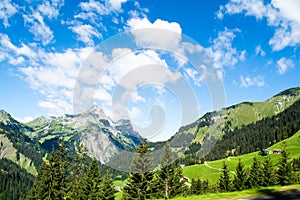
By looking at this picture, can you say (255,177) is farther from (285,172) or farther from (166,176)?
(166,176)

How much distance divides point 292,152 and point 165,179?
150892mm

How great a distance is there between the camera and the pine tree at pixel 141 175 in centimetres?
4994

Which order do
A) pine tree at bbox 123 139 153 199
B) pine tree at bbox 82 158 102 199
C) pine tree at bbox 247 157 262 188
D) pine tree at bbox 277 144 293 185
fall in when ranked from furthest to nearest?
pine tree at bbox 247 157 262 188
pine tree at bbox 277 144 293 185
pine tree at bbox 82 158 102 199
pine tree at bbox 123 139 153 199

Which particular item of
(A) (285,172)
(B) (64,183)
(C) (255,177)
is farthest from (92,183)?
(A) (285,172)

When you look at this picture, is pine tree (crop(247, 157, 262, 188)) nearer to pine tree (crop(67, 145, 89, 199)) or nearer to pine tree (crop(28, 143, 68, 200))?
pine tree (crop(67, 145, 89, 199))

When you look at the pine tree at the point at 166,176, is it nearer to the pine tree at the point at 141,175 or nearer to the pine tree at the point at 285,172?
the pine tree at the point at 141,175

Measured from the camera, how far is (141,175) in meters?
51.2

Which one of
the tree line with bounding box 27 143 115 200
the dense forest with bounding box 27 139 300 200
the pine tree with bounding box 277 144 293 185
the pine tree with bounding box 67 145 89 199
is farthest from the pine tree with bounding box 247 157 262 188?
the pine tree with bounding box 67 145 89 199

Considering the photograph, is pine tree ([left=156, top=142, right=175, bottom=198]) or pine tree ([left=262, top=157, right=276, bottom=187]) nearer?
pine tree ([left=156, top=142, right=175, bottom=198])

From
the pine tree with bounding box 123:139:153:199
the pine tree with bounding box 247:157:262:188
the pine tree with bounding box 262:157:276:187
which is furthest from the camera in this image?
the pine tree with bounding box 247:157:262:188

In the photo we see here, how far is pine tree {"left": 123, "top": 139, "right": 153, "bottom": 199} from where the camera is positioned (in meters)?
49.9

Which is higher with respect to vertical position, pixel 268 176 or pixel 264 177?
pixel 268 176

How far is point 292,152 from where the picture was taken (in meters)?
180

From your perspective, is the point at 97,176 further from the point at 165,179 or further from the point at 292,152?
the point at 292,152
